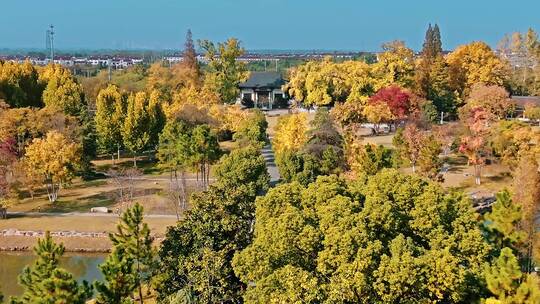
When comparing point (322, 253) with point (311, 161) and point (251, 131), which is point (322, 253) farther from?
point (251, 131)

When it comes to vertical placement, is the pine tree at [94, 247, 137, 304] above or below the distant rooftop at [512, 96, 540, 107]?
below

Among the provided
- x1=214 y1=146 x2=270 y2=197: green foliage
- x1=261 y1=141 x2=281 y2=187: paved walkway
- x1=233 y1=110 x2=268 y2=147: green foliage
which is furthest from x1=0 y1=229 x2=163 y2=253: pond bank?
x1=233 y1=110 x2=268 y2=147: green foliage

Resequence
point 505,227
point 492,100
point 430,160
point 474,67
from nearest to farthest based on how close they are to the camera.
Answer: point 505,227 → point 430,160 → point 492,100 → point 474,67

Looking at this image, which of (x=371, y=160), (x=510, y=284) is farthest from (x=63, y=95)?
(x=510, y=284)

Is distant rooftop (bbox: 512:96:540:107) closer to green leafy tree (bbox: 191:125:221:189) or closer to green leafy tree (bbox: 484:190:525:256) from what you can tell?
green leafy tree (bbox: 191:125:221:189)

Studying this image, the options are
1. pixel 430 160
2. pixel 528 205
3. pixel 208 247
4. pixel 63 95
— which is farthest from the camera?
pixel 63 95
